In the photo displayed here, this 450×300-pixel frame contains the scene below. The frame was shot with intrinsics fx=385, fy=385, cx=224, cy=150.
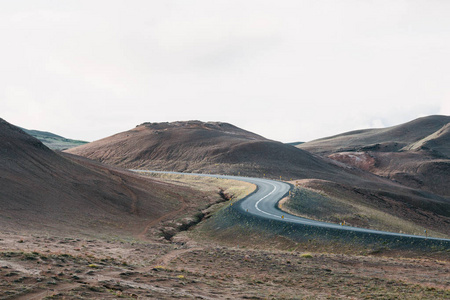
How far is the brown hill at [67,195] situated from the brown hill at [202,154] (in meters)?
44.8

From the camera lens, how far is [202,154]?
117188 millimetres

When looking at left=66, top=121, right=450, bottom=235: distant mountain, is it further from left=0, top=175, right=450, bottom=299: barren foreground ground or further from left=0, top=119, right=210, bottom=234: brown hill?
left=0, top=175, right=450, bottom=299: barren foreground ground

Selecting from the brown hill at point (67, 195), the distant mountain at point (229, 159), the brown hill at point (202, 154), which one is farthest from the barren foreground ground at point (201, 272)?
the brown hill at point (202, 154)

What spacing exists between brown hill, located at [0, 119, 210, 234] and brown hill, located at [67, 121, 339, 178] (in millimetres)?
44785

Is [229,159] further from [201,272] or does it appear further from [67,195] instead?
[201,272]

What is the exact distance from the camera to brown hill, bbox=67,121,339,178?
10406 centimetres

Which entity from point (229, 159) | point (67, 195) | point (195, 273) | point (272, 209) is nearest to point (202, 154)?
point (229, 159)

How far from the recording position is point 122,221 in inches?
1560

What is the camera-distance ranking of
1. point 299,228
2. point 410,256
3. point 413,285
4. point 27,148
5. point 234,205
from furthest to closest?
1. point 27,148
2. point 234,205
3. point 299,228
4. point 410,256
5. point 413,285

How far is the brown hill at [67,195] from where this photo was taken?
110 feet

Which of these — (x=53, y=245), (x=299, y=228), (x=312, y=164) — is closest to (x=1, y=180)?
(x=53, y=245)

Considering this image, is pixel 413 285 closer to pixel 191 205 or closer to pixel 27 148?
pixel 191 205

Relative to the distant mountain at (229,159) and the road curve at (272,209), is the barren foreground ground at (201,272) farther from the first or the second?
the distant mountain at (229,159)

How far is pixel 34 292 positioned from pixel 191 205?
40637 mm
